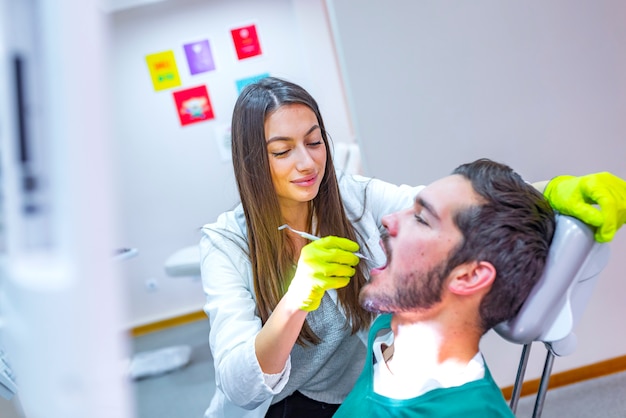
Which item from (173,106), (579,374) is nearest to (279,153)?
(579,374)

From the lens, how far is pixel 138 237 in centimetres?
430

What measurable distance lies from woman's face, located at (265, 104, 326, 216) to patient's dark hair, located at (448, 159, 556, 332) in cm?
38

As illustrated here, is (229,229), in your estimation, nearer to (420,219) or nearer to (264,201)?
(264,201)

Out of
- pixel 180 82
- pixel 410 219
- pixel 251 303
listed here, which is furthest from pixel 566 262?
pixel 180 82

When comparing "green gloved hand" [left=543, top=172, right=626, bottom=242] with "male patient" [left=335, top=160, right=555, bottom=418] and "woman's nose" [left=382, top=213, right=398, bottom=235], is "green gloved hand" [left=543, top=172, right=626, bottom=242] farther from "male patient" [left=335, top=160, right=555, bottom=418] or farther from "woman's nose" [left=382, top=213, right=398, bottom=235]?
"woman's nose" [left=382, top=213, right=398, bottom=235]

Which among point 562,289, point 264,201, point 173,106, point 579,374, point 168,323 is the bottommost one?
point 168,323

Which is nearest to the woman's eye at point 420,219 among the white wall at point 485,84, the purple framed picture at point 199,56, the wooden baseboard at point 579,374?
the white wall at point 485,84

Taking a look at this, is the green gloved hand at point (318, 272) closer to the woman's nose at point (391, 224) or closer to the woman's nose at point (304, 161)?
the woman's nose at point (391, 224)

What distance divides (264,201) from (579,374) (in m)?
1.60

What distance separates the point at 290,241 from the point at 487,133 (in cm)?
95

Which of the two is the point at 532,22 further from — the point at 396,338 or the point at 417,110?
the point at 396,338

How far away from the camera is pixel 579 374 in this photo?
2295 mm

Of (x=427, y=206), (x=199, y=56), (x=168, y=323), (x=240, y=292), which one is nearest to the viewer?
(x=427, y=206)

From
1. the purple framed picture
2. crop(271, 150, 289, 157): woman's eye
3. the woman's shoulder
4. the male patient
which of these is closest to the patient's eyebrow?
the male patient
